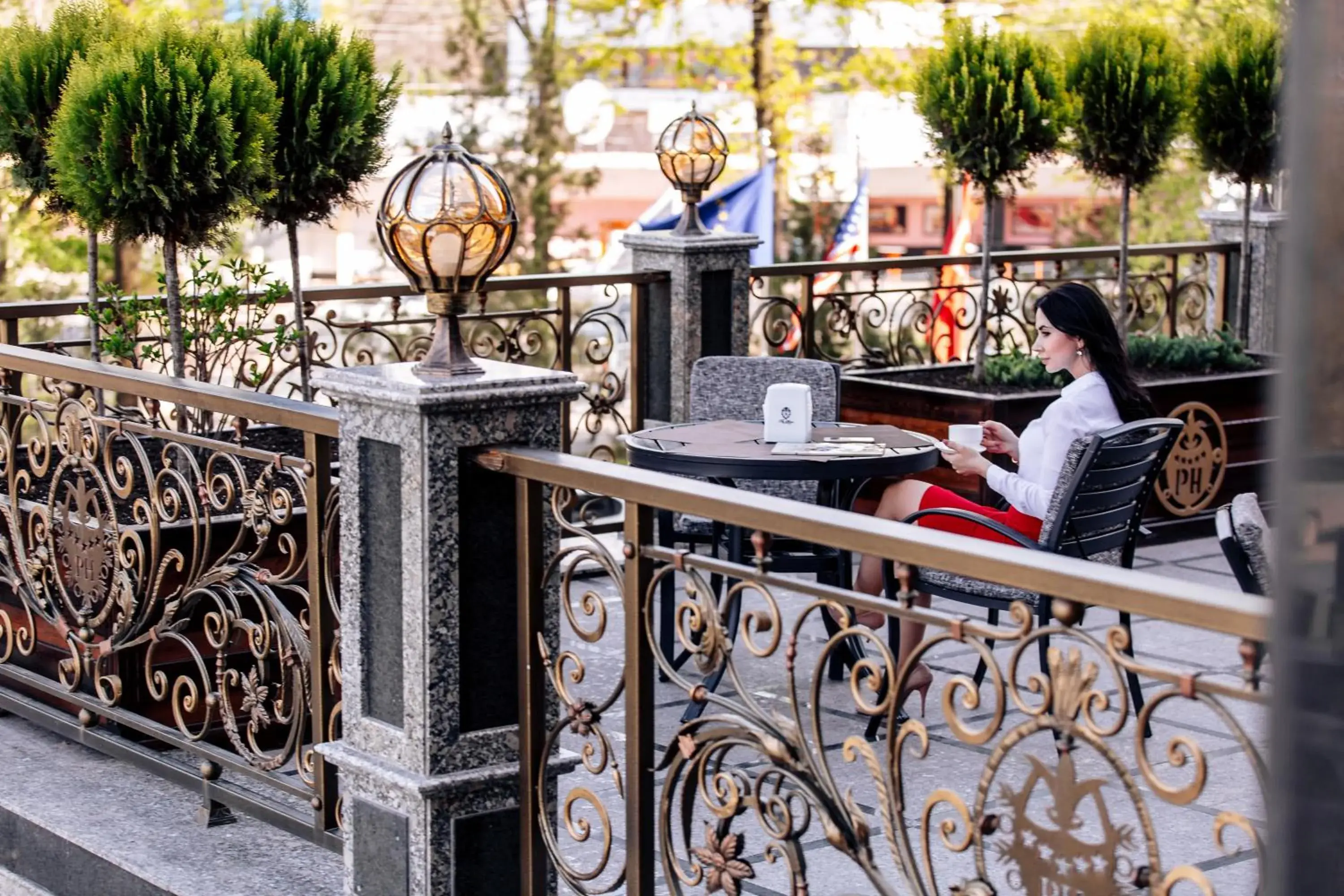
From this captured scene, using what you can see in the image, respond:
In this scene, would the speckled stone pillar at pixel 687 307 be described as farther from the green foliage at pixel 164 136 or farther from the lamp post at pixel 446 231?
the lamp post at pixel 446 231

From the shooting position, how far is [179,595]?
4.74 metres

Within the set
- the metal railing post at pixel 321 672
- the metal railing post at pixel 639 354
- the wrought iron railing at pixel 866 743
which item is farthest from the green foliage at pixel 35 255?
the wrought iron railing at pixel 866 743

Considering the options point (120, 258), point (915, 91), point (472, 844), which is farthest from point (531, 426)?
point (120, 258)

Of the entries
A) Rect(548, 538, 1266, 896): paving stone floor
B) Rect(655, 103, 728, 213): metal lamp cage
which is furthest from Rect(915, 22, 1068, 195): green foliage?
Rect(548, 538, 1266, 896): paving stone floor

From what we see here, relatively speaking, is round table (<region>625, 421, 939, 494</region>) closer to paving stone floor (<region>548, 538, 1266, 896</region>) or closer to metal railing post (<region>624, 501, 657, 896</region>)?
paving stone floor (<region>548, 538, 1266, 896</region>)

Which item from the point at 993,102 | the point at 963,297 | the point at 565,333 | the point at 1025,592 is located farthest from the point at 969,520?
the point at 963,297

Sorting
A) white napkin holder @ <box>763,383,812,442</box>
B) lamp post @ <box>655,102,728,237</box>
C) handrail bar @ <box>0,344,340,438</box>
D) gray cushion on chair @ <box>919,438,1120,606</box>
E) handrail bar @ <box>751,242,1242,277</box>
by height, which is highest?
lamp post @ <box>655,102,728,237</box>

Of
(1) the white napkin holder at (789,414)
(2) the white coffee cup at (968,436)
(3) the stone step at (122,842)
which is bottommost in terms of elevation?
(3) the stone step at (122,842)

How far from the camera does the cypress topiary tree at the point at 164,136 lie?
5.44m

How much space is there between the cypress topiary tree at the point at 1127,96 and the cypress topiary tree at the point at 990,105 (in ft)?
0.93

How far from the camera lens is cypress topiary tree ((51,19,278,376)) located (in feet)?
17.9

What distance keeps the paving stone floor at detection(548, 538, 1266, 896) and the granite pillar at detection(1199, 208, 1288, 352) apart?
411cm

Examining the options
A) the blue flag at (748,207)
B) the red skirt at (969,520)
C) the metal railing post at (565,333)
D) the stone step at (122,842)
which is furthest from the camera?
the blue flag at (748,207)

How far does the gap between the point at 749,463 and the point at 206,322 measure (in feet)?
7.55
